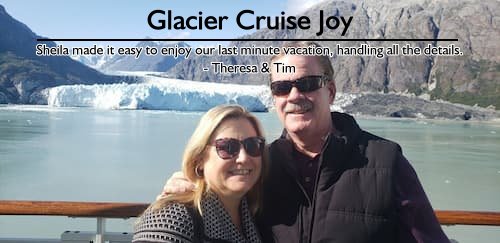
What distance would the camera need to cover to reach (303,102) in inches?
47.0

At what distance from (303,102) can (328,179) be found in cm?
21

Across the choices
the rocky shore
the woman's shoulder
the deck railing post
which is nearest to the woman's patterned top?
the woman's shoulder

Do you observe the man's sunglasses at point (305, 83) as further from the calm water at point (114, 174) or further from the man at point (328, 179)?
the calm water at point (114, 174)

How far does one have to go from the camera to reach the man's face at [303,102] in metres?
1.18

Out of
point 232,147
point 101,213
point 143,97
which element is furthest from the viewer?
point 143,97

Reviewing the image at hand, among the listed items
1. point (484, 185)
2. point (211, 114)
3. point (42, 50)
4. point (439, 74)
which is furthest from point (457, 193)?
point (439, 74)

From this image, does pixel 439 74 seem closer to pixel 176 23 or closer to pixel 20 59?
pixel 20 59

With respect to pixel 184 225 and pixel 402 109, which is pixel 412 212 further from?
pixel 402 109

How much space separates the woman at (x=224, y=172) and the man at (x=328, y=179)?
9cm

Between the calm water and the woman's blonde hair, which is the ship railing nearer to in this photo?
the woman's blonde hair

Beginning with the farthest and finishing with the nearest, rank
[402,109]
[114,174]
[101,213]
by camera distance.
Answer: [402,109] → [114,174] → [101,213]

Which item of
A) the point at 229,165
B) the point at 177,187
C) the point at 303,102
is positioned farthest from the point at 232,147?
the point at 303,102

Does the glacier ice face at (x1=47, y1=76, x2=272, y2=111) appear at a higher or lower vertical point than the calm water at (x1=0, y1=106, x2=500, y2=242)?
higher

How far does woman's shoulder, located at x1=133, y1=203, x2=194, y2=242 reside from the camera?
2.96ft
